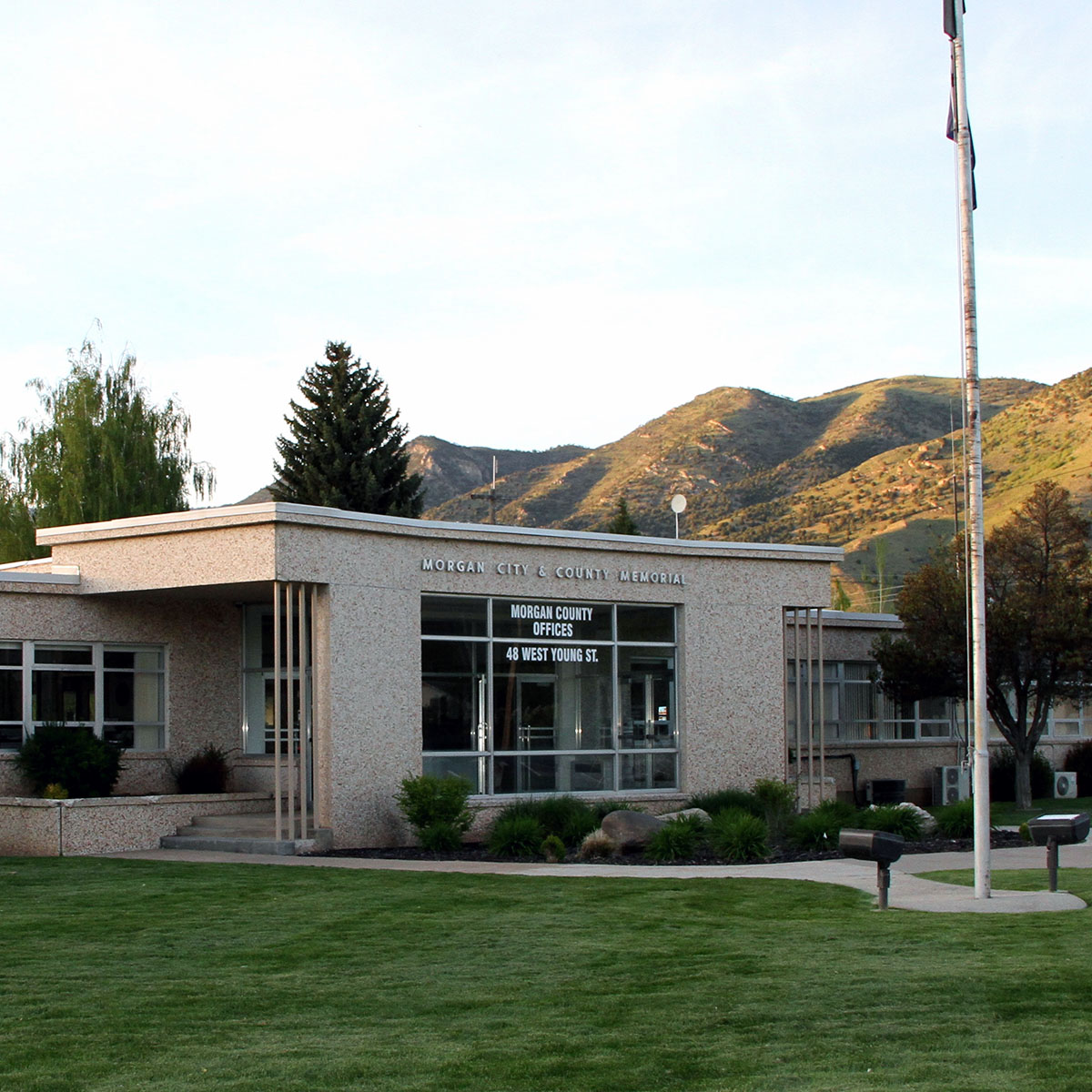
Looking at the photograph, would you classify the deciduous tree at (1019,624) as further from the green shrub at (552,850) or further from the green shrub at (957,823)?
the green shrub at (552,850)

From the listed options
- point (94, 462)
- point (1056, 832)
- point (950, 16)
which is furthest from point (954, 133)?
point (94, 462)

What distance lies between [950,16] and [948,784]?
19.3 m

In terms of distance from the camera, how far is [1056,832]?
13.4m

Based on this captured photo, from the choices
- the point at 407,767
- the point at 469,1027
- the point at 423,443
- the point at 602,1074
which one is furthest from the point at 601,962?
the point at 423,443

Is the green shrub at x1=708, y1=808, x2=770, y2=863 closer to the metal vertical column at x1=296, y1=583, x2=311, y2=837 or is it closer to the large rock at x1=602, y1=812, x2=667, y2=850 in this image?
the large rock at x1=602, y1=812, x2=667, y2=850

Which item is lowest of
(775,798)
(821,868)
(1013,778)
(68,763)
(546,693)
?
(1013,778)

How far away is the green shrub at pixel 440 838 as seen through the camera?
1911cm

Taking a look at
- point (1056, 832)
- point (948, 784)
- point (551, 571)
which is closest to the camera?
point (1056, 832)

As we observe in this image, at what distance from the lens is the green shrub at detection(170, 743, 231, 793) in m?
22.2

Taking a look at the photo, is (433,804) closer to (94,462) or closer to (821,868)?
(821,868)

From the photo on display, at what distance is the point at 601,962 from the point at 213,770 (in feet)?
44.2

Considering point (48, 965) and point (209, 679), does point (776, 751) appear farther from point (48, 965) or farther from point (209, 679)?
point (48, 965)

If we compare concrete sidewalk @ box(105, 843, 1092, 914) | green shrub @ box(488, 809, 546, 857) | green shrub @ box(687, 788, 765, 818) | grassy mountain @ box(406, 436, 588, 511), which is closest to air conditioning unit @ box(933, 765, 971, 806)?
green shrub @ box(687, 788, 765, 818)

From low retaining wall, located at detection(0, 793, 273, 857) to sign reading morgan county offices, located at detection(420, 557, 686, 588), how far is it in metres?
4.77
